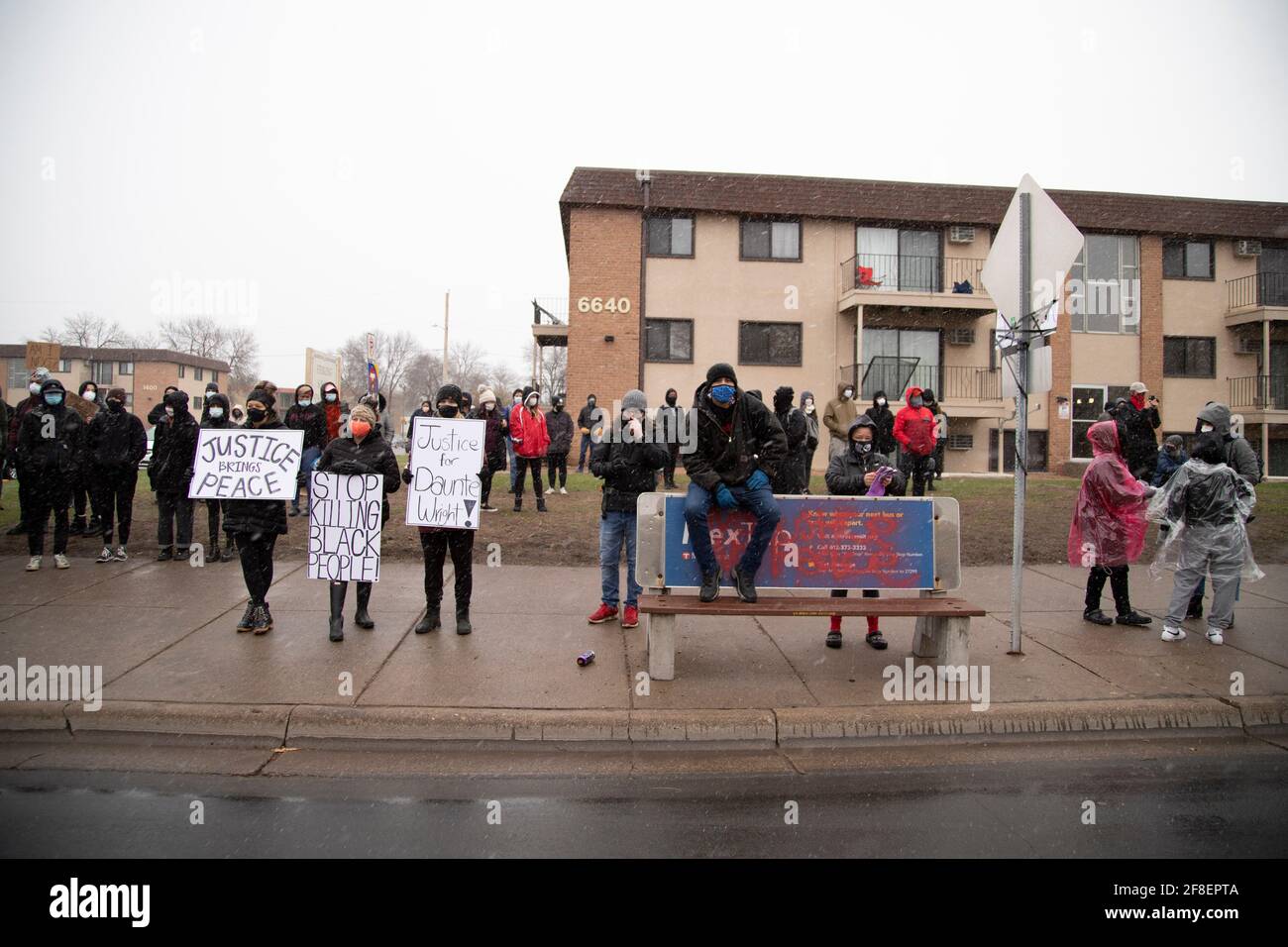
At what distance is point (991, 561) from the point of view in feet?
30.2

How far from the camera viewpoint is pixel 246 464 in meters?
6.41

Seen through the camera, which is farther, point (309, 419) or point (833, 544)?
point (309, 419)

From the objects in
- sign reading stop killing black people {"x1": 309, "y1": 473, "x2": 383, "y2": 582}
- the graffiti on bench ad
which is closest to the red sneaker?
the graffiti on bench ad

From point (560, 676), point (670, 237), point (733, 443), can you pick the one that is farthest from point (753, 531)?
point (670, 237)

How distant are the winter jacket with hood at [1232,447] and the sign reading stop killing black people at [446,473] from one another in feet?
20.8

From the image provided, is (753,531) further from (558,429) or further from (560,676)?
(558,429)

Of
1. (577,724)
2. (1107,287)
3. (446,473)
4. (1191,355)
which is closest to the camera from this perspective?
(577,724)

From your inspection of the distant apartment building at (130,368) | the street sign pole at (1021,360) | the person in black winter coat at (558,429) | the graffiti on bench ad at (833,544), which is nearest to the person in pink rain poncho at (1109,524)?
the street sign pole at (1021,360)

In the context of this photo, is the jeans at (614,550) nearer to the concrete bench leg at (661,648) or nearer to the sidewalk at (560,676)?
the sidewalk at (560,676)

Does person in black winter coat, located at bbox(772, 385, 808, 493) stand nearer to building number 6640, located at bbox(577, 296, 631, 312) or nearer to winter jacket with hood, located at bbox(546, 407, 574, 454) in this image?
winter jacket with hood, located at bbox(546, 407, 574, 454)

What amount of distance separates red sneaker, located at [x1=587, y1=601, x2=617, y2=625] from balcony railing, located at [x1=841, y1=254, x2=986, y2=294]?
1862cm

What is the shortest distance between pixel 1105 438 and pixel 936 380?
17583 mm

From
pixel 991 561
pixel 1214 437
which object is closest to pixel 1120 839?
pixel 1214 437
